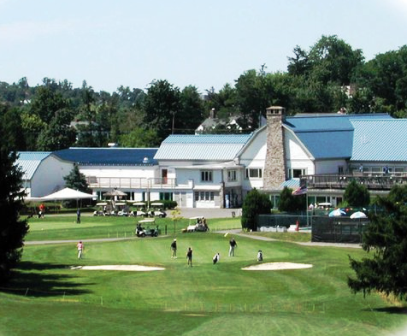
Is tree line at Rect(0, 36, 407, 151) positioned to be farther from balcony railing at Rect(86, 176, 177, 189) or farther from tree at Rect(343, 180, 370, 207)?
tree at Rect(343, 180, 370, 207)

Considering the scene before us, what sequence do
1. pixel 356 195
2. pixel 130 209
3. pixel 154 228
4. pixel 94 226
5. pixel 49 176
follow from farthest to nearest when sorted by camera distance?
pixel 49 176 → pixel 130 209 → pixel 94 226 → pixel 154 228 → pixel 356 195

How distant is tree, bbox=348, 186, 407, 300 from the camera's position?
4391 cm

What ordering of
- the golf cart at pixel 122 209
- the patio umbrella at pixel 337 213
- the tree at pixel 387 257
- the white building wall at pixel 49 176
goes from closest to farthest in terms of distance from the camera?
the tree at pixel 387 257 → the patio umbrella at pixel 337 213 → the golf cart at pixel 122 209 → the white building wall at pixel 49 176

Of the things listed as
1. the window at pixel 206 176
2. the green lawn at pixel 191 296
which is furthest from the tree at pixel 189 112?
the green lawn at pixel 191 296

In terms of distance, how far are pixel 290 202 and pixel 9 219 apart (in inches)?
1364

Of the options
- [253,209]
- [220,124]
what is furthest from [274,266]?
[220,124]

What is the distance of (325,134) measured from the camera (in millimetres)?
101625

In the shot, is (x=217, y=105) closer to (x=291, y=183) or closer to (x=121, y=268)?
(x=291, y=183)

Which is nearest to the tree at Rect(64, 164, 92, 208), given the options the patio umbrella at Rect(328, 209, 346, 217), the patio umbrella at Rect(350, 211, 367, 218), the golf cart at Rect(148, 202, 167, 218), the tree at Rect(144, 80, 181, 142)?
the golf cart at Rect(148, 202, 167, 218)

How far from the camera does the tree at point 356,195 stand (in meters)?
78.6

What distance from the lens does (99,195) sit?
110 m

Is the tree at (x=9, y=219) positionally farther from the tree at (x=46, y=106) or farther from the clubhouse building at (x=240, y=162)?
the tree at (x=46, y=106)

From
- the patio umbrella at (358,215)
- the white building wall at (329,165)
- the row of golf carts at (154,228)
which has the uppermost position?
the white building wall at (329,165)

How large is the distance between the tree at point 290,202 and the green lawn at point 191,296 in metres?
13.8
